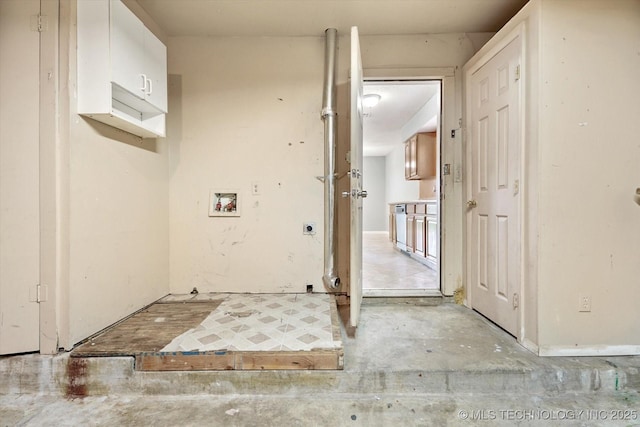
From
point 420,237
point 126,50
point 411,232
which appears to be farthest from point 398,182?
point 126,50

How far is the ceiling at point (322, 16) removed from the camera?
202 cm

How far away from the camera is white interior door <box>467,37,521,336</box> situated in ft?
5.79

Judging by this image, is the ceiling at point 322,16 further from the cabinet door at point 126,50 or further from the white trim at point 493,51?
the cabinet door at point 126,50

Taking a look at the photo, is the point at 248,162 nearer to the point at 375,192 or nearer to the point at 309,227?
the point at 309,227

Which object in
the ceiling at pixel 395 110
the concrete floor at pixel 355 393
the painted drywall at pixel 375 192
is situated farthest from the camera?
the painted drywall at pixel 375 192

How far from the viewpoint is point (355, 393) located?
4.72 ft

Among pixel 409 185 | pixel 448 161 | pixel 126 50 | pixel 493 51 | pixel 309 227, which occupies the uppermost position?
pixel 493 51

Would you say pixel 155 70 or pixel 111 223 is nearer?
pixel 111 223

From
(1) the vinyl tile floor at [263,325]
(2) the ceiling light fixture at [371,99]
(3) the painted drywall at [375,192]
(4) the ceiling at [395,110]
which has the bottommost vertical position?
(1) the vinyl tile floor at [263,325]

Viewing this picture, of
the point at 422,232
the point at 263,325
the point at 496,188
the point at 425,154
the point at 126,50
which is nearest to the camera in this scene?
the point at 126,50

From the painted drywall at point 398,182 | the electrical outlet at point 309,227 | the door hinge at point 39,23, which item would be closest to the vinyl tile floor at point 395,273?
the electrical outlet at point 309,227

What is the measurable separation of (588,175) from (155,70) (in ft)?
9.36

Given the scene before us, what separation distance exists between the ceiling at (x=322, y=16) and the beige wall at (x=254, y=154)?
12 centimetres

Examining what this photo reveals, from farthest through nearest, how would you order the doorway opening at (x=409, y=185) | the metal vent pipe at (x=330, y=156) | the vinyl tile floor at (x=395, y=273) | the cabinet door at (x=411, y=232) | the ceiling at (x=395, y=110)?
the cabinet door at (x=411, y=232), the ceiling at (x=395, y=110), the vinyl tile floor at (x=395, y=273), the doorway opening at (x=409, y=185), the metal vent pipe at (x=330, y=156)
